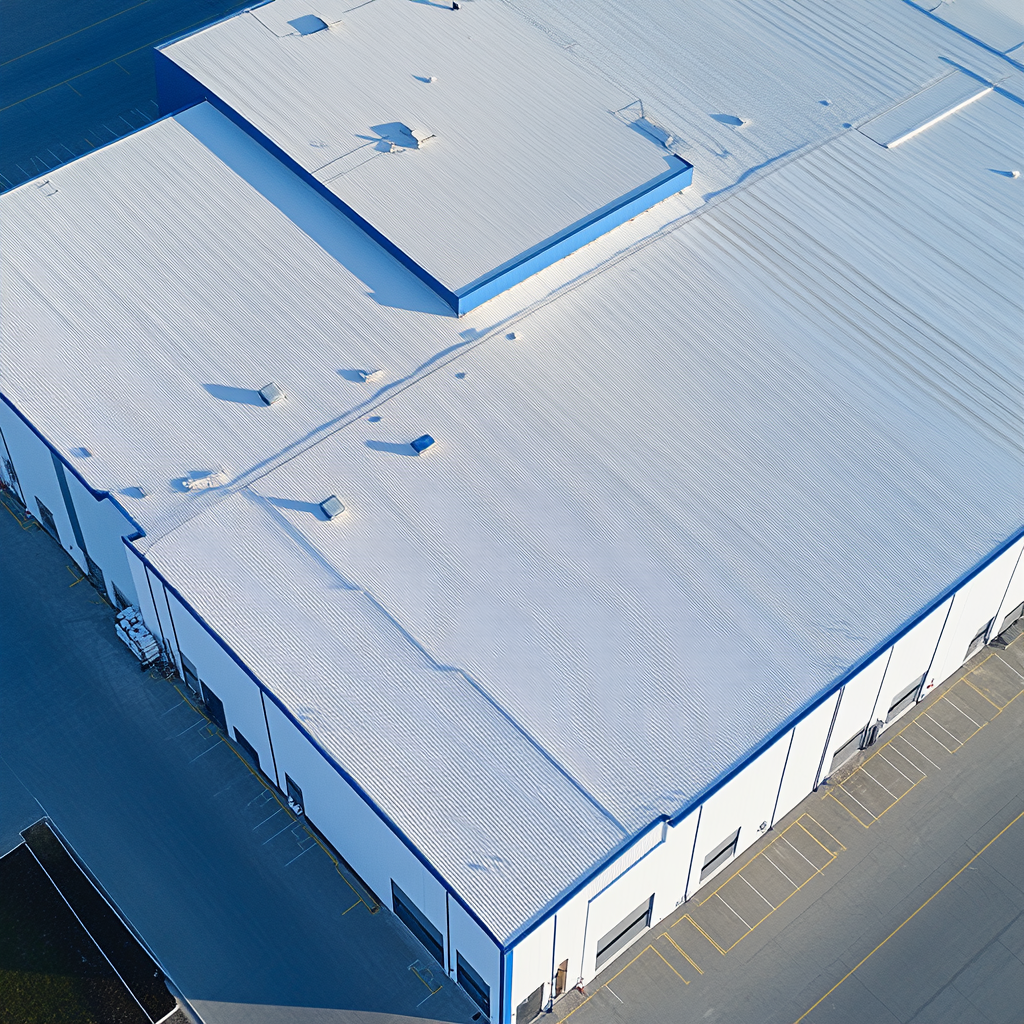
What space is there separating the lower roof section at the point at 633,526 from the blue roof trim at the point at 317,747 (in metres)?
0.34

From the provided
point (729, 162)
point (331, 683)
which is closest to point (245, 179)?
point (729, 162)

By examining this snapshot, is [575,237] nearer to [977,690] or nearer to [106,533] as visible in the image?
[106,533]

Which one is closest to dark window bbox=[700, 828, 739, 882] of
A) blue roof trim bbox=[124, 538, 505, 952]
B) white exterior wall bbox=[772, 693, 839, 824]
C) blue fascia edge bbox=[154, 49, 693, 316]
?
white exterior wall bbox=[772, 693, 839, 824]

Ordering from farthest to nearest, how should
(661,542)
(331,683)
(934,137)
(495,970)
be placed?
(934,137) → (661,542) → (331,683) → (495,970)

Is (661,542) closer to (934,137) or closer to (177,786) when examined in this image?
(177,786)

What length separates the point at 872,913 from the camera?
5575 cm

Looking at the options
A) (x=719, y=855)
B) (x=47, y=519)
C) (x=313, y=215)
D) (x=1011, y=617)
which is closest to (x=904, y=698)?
(x=1011, y=617)

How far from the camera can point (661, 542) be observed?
57.3 metres

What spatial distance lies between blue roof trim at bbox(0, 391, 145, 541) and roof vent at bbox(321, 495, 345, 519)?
7.85 metres

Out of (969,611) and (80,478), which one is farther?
(969,611)

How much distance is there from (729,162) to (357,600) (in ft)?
113

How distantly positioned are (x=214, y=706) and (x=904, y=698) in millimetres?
31776

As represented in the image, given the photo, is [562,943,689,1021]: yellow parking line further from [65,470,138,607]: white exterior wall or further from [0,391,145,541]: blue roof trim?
[65,470,138,607]: white exterior wall

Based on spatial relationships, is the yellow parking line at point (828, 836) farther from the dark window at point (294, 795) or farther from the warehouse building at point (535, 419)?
the dark window at point (294, 795)
